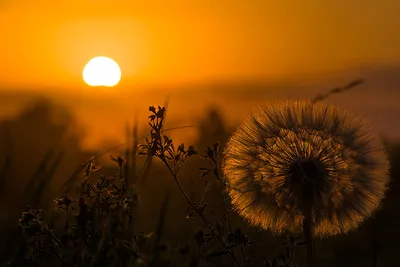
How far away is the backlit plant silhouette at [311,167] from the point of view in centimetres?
404

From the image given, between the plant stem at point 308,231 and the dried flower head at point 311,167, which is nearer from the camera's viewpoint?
the plant stem at point 308,231

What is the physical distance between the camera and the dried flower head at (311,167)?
4043 millimetres

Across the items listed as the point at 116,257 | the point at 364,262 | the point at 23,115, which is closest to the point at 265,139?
the point at 116,257

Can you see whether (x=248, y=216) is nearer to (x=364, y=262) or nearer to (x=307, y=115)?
(x=307, y=115)

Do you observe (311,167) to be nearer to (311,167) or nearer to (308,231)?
(311,167)

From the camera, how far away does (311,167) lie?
Answer: 4.08 meters

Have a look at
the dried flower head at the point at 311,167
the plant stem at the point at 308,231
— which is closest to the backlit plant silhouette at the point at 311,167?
the dried flower head at the point at 311,167

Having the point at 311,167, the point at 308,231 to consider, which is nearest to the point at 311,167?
the point at 311,167

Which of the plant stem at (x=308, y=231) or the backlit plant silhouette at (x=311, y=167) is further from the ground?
the backlit plant silhouette at (x=311, y=167)

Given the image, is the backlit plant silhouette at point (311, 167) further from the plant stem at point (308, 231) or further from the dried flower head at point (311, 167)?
the plant stem at point (308, 231)

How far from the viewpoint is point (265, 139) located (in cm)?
420

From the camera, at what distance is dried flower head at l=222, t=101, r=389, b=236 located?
4.04m

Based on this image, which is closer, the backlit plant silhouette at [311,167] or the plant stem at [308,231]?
the plant stem at [308,231]

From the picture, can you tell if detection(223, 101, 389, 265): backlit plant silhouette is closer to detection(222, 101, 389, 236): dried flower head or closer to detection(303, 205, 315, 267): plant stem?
detection(222, 101, 389, 236): dried flower head
